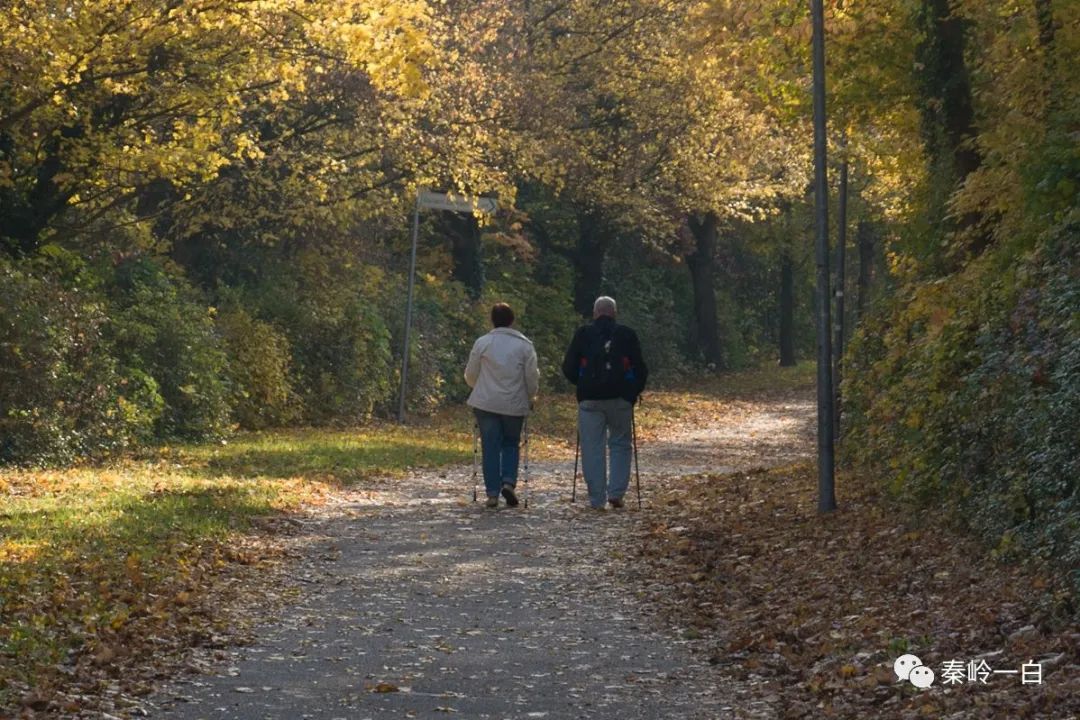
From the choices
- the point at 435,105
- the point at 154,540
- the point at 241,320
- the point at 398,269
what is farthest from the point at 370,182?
the point at 154,540

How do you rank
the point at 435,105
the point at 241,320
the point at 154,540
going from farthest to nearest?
the point at 435,105 < the point at 241,320 < the point at 154,540

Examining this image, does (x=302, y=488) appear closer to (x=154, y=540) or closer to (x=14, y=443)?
(x=14, y=443)

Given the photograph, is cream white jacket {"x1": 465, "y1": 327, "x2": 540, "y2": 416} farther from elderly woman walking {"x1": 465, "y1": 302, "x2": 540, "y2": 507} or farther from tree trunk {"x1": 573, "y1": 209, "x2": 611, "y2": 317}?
tree trunk {"x1": 573, "y1": 209, "x2": 611, "y2": 317}

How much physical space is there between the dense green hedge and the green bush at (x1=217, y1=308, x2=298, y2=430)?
13.6m

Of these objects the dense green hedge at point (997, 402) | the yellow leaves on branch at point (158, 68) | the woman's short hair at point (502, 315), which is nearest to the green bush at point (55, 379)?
the yellow leaves on branch at point (158, 68)

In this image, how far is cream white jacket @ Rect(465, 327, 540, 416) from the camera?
56.3 feet

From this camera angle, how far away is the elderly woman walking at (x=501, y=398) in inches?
675

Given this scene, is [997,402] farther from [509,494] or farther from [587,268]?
[587,268]

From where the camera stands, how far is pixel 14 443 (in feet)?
63.0

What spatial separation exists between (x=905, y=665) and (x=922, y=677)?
267mm

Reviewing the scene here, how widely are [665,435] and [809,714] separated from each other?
23630mm

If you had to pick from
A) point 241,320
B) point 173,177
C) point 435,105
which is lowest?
point 241,320

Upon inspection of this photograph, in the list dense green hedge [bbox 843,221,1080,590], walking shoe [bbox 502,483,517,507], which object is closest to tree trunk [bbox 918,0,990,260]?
dense green hedge [bbox 843,221,1080,590]

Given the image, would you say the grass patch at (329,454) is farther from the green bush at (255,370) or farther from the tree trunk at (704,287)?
the tree trunk at (704,287)
